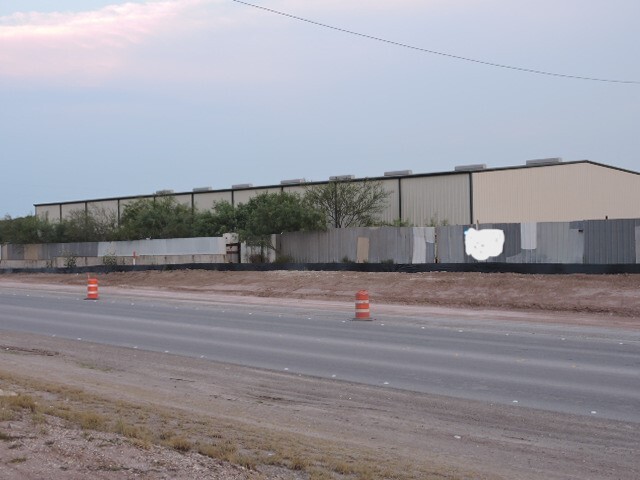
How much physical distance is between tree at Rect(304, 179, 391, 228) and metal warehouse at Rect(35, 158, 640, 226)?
29.1 inches

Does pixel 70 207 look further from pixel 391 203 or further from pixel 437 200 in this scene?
pixel 437 200

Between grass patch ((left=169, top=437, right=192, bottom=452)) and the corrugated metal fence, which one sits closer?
grass patch ((left=169, top=437, right=192, bottom=452))

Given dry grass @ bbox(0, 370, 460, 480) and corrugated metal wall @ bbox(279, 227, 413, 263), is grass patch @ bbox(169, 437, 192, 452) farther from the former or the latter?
corrugated metal wall @ bbox(279, 227, 413, 263)

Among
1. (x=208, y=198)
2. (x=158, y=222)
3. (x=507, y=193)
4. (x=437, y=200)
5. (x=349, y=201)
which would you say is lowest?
(x=158, y=222)

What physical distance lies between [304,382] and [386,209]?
128ft

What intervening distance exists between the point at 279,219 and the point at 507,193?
13.6m

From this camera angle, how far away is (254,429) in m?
9.85

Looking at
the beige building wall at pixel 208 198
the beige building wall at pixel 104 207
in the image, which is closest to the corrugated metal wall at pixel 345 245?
the beige building wall at pixel 208 198

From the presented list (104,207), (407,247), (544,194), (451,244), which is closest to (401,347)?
(451,244)

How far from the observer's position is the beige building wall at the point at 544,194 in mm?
48406

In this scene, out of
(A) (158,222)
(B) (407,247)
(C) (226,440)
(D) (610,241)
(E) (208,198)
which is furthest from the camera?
(E) (208,198)

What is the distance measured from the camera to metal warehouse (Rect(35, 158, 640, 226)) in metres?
48.4

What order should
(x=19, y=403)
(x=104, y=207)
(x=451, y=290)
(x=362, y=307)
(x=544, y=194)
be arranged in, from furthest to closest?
(x=104, y=207)
(x=544, y=194)
(x=451, y=290)
(x=362, y=307)
(x=19, y=403)

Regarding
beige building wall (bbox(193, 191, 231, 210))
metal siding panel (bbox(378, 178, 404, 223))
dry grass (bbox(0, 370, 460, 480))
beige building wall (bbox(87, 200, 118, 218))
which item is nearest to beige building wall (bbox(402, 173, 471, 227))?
metal siding panel (bbox(378, 178, 404, 223))
